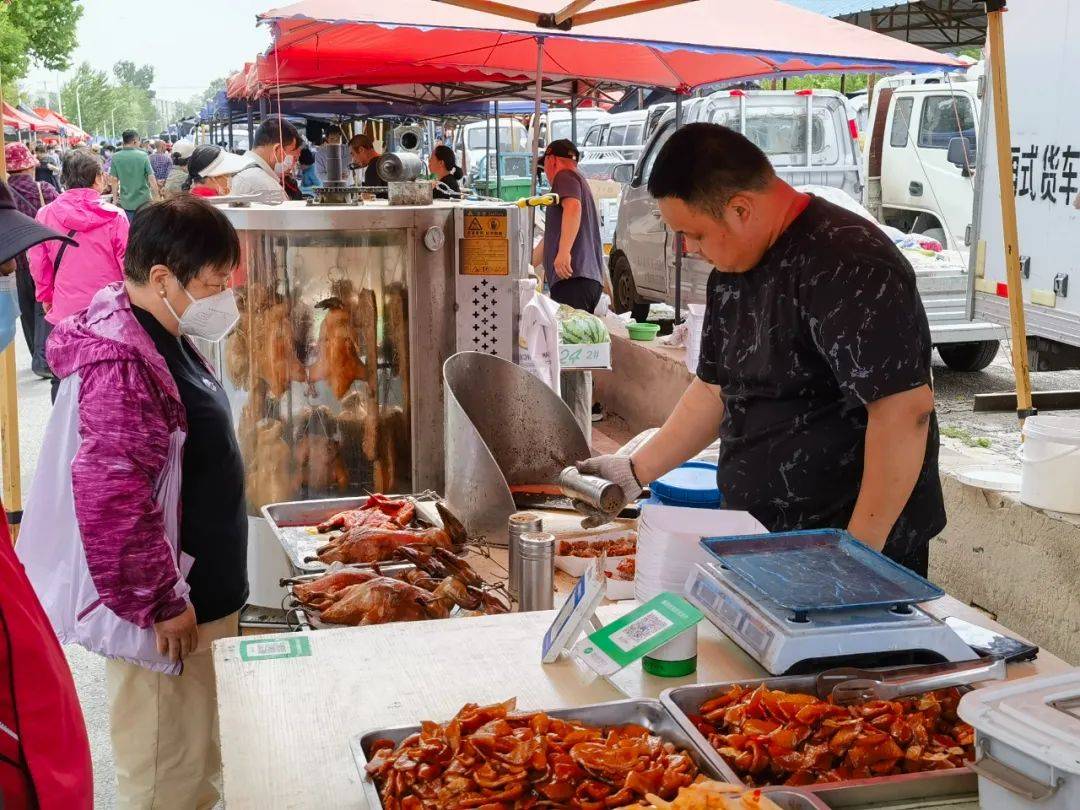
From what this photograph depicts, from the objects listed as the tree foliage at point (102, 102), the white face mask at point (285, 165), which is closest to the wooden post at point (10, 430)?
the white face mask at point (285, 165)

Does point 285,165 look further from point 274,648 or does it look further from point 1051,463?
point 274,648

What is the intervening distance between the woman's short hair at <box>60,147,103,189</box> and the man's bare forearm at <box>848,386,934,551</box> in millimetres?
7600

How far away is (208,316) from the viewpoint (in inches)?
119

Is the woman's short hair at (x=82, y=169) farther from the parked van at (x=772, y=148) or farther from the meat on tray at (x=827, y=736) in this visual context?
the meat on tray at (x=827, y=736)

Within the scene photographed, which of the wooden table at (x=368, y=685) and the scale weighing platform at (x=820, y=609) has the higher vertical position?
the scale weighing platform at (x=820, y=609)

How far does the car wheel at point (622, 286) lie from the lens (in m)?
12.9

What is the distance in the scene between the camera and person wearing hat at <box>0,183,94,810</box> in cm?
158

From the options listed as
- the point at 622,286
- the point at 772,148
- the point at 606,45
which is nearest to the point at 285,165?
the point at 606,45

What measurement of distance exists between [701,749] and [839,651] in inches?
15.6

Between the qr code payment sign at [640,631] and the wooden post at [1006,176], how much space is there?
248 centimetres

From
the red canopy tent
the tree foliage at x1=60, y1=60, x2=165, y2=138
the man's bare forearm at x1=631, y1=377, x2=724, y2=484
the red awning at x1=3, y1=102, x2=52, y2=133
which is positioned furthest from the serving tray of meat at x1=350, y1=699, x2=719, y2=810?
the tree foliage at x1=60, y1=60, x2=165, y2=138

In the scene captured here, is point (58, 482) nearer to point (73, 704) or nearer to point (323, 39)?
point (73, 704)

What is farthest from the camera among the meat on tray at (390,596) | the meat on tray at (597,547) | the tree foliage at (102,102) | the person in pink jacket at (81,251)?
the tree foliage at (102,102)

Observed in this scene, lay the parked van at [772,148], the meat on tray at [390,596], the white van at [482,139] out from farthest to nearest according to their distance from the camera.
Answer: the white van at [482,139]
the parked van at [772,148]
the meat on tray at [390,596]
